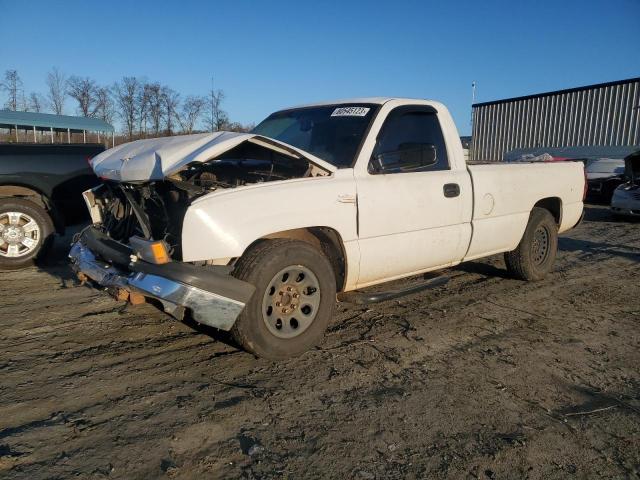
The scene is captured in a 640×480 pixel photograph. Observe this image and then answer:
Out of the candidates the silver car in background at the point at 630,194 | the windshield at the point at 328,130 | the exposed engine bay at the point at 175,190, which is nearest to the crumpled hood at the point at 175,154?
the exposed engine bay at the point at 175,190

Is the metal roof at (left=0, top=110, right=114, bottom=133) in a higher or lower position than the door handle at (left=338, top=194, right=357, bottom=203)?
higher

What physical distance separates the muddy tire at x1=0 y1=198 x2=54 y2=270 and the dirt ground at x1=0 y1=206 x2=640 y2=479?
3.85 feet

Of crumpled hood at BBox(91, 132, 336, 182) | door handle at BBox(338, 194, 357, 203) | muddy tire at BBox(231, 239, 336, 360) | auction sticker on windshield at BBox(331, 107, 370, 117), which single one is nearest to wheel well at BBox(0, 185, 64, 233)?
crumpled hood at BBox(91, 132, 336, 182)

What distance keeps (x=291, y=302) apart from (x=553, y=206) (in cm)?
413

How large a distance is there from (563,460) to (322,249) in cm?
225

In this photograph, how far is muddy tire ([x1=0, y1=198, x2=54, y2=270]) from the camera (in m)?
6.09

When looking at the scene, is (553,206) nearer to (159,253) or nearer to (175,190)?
(175,190)

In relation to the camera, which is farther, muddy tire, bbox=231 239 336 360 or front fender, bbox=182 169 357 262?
muddy tire, bbox=231 239 336 360

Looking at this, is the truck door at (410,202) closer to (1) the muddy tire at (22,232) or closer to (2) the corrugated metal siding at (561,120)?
(1) the muddy tire at (22,232)

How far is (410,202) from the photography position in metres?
4.34

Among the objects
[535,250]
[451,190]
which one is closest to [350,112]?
[451,190]

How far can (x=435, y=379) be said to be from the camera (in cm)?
349

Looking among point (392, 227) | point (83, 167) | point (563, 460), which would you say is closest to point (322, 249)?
point (392, 227)

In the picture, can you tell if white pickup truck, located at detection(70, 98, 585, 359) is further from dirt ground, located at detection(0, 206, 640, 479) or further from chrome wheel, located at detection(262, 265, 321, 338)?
dirt ground, located at detection(0, 206, 640, 479)
